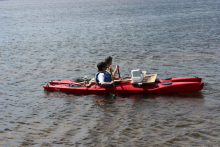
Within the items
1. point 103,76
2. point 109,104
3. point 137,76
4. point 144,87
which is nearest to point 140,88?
point 144,87

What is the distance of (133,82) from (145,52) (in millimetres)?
7990

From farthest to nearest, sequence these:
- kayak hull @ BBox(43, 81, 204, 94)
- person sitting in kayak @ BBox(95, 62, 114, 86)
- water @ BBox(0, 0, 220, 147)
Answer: person sitting in kayak @ BBox(95, 62, 114, 86) < kayak hull @ BBox(43, 81, 204, 94) < water @ BBox(0, 0, 220, 147)

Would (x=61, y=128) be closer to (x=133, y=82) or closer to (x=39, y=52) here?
(x=133, y=82)

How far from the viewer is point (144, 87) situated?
34.6 feet

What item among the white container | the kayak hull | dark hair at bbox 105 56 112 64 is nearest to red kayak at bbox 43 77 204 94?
the kayak hull

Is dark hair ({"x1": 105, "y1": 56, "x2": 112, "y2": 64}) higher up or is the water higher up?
dark hair ({"x1": 105, "y1": 56, "x2": 112, "y2": 64})

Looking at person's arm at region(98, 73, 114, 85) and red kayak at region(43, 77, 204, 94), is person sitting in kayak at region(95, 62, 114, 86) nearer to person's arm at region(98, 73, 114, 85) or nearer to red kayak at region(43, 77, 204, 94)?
person's arm at region(98, 73, 114, 85)

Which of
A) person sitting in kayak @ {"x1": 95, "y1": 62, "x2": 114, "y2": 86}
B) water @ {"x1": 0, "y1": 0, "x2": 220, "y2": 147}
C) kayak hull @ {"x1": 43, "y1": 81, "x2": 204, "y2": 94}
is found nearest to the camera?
Answer: water @ {"x1": 0, "y1": 0, "x2": 220, "y2": 147}

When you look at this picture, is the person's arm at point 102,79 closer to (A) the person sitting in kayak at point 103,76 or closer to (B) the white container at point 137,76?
(A) the person sitting in kayak at point 103,76

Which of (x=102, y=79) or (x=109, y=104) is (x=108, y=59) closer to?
(x=102, y=79)

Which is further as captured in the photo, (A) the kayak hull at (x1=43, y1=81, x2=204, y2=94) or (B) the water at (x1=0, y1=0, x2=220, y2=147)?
(A) the kayak hull at (x1=43, y1=81, x2=204, y2=94)

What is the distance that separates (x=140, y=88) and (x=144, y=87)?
0.54 feet

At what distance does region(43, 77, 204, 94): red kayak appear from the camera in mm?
10219

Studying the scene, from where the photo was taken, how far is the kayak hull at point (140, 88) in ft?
33.5
